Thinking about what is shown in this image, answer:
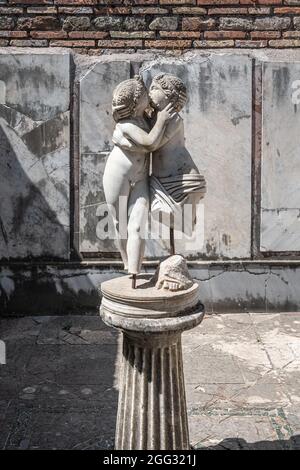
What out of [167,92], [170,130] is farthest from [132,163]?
[167,92]

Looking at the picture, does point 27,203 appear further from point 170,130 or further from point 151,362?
point 151,362

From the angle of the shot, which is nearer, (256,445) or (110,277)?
(256,445)

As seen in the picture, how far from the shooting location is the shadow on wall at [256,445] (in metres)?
3.31

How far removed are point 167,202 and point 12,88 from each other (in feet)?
11.3

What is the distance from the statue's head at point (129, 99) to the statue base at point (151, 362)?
0.86 metres

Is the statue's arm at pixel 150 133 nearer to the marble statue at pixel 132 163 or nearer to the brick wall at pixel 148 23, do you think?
the marble statue at pixel 132 163

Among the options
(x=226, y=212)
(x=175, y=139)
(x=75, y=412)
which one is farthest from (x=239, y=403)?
(x=226, y=212)

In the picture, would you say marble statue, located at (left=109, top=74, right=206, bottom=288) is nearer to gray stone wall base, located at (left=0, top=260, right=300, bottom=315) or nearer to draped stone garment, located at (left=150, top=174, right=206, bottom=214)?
draped stone garment, located at (left=150, top=174, right=206, bottom=214)

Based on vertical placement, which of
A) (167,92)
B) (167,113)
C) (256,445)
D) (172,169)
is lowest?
(256,445)

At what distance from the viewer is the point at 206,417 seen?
3.69 metres

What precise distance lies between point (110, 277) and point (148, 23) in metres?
2.56

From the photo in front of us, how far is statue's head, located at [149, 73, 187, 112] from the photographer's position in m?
2.78

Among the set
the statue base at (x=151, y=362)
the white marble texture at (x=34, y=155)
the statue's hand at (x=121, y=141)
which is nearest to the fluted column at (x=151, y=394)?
the statue base at (x=151, y=362)

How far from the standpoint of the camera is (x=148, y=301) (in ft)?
8.64
